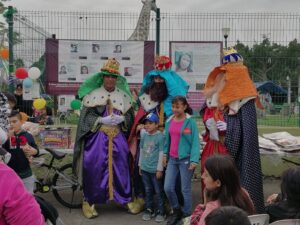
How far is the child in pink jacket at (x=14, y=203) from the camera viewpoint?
1.95 m

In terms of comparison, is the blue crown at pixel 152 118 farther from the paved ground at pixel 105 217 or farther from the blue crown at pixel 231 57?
the paved ground at pixel 105 217

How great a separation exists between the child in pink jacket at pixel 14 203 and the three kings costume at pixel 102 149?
3.63 meters

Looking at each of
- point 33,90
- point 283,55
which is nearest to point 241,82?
point 283,55

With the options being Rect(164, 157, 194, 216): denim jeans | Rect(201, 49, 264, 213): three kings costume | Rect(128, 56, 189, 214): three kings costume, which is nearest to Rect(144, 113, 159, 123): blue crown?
Rect(128, 56, 189, 214): three kings costume

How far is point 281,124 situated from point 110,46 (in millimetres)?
5795

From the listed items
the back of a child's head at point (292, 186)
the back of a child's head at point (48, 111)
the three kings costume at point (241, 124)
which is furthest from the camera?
the back of a child's head at point (48, 111)

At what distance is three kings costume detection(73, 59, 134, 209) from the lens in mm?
5652

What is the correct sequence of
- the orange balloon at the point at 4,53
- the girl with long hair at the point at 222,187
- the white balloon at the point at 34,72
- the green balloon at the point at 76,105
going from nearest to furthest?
the girl with long hair at the point at 222,187 → the green balloon at the point at 76,105 → the white balloon at the point at 34,72 → the orange balloon at the point at 4,53

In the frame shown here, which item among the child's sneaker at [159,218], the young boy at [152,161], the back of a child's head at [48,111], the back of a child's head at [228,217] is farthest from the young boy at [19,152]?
the back of a child's head at [48,111]

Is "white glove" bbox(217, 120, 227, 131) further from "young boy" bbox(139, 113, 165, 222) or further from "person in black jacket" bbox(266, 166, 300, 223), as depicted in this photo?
"person in black jacket" bbox(266, 166, 300, 223)

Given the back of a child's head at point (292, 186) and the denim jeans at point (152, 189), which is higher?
the back of a child's head at point (292, 186)

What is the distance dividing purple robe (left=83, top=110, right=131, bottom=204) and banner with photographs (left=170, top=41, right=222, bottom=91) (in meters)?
2.62

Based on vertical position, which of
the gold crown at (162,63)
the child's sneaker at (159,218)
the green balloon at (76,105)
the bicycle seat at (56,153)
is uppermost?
the gold crown at (162,63)

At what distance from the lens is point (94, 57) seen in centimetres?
798
